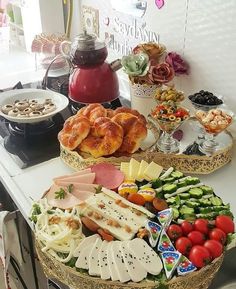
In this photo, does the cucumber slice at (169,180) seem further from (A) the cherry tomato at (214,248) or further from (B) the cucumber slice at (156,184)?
(A) the cherry tomato at (214,248)

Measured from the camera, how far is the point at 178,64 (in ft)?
3.99

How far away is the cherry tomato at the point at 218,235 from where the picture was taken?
2.37 ft

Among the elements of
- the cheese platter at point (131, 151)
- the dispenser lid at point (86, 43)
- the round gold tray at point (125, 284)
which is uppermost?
the dispenser lid at point (86, 43)

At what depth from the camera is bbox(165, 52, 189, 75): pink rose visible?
1220mm

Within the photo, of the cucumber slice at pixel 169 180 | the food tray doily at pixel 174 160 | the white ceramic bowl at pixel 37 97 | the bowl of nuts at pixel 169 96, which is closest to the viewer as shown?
the cucumber slice at pixel 169 180

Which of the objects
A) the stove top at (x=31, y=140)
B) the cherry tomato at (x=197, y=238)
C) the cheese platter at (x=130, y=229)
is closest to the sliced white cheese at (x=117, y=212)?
the cheese platter at (x=130, y=229)

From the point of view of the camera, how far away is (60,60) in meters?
1.65

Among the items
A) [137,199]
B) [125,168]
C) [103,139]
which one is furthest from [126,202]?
[103,139]

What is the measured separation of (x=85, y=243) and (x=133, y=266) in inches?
4.1

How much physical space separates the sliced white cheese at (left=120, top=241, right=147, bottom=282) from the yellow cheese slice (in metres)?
0.22

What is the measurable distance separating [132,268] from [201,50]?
2.44 ft

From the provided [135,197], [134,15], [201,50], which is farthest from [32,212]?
[134,15]

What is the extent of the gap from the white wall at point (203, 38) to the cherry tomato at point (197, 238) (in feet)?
1.71

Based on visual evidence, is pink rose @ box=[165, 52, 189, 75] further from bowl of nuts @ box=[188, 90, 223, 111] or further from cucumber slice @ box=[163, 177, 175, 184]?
cucumber slice @ box=[163, 177, 175, 184]
